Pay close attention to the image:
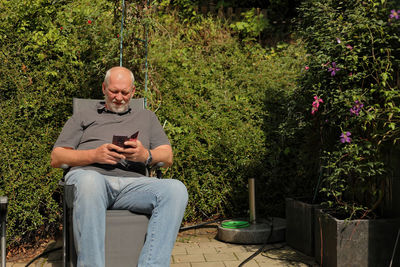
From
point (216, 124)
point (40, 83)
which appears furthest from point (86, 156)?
point (216, 124)

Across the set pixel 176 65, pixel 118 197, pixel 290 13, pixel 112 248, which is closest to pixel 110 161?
pixel 118 197

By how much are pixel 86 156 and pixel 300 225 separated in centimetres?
185

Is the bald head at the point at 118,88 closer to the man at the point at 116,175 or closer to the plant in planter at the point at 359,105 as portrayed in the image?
the man at the point at 116,175

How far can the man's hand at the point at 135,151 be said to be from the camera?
2814 mm

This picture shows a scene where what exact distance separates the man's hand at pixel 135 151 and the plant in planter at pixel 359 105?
4.05 feet

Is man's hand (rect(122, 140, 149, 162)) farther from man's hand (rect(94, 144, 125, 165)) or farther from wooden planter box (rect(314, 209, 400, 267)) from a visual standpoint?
wooden planter box (rect(314, 209, 400, 267))

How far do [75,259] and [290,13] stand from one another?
6.02 m

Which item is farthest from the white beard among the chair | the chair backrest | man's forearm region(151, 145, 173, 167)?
the chair

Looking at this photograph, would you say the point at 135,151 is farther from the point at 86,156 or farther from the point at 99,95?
the point at 99,95

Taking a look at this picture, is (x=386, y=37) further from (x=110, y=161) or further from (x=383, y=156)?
(x=110, y=161)

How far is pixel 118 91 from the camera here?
10.5ft

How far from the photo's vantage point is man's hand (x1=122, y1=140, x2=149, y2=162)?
111 inches

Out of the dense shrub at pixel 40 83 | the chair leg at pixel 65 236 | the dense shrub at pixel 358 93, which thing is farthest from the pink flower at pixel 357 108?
the dense shrub at pixel 40 83

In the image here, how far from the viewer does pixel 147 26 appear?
4.00 m
